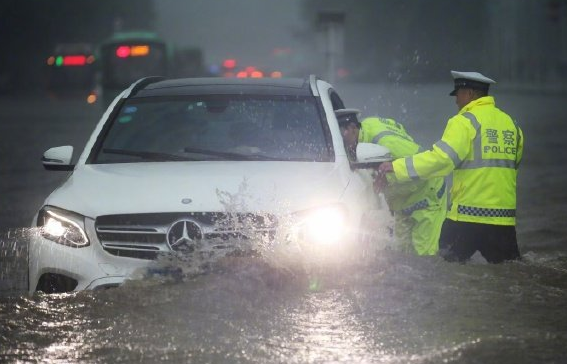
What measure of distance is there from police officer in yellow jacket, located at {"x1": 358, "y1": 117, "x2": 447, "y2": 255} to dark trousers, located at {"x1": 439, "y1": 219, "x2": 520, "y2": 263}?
2.74 feet

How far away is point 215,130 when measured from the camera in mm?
8234

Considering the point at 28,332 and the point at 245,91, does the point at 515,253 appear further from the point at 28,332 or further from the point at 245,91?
the point at 28,332

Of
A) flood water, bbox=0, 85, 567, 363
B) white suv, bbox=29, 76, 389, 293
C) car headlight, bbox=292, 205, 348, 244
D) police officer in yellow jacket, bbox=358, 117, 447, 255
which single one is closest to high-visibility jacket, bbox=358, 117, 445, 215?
police officer in yellow jacket, bbox=358, 117, 447, 255

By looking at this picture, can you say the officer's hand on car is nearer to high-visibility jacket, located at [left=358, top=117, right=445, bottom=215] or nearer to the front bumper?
high-visibility jacket, located at [left=358, top=117, right=445, bottom=215]

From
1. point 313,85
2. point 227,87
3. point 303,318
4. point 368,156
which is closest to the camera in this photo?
point 303,318

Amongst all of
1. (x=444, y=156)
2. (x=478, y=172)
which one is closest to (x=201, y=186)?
(x=444, y=156)

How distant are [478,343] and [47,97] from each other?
162 feet

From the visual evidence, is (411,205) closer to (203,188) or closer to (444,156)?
(444,156)

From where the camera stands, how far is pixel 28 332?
6223 mm

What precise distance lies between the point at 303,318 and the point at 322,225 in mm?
595

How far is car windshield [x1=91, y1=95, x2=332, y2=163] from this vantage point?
7.84 m

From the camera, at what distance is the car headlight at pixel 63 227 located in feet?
22.2

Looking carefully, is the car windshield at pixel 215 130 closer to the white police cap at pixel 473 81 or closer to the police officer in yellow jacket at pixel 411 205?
the police officer in yellow jacket at pixel 411 205

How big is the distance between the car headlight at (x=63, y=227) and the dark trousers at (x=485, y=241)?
2344 mm
